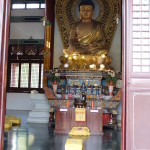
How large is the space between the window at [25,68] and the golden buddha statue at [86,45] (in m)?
2.12

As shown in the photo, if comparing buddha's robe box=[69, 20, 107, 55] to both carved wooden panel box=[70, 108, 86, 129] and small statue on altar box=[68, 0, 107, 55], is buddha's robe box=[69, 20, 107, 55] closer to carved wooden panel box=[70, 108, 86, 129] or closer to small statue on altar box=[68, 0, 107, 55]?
small statue on altar box=[68, 0, 107, 55]

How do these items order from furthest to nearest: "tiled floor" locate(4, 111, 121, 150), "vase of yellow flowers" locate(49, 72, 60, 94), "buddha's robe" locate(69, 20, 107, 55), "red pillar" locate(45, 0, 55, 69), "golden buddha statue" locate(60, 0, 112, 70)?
1. "red pillar" locate(45, 0, 55, 69)
2. "buddha's robe" locate(69, 20, 107, 55)
3. "golden buddha statue" locate(60, 0, 112, 70)
4. "vase of yellow flowers" locate(49, 72, 60, 94)
5. "tiled floor" locate(4, 111, 121, 150)

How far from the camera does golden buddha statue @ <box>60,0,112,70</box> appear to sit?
29.0ft

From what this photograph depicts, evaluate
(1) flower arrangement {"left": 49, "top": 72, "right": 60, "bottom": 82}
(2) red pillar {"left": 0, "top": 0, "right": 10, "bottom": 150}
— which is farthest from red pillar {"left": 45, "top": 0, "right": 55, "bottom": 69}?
(2) red pillar {"left": 0, "top": 0, "right": 10, "bottom": 150}

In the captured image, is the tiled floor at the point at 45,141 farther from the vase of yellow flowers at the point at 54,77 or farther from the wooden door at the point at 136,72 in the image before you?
the vase of yellow flowers at the point at 54,77

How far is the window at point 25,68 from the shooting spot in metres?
11.3

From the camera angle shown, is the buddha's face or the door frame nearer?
the door frame

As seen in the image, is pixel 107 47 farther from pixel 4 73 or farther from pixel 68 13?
pixel 4 73

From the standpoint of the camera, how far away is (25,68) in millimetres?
11461

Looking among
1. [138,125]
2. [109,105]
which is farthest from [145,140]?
[109,105]

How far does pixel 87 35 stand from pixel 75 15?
1.10 m

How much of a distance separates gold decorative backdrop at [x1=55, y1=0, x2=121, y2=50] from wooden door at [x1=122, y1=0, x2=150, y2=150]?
6.73m

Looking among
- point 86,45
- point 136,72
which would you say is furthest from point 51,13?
point 136,72

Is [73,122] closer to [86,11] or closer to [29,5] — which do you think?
[86,11]
